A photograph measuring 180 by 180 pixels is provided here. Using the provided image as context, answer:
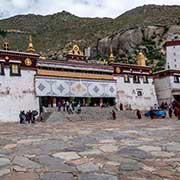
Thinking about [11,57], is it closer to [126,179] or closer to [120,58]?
[126,179]

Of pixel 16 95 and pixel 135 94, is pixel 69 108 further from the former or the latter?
pixel 135 94

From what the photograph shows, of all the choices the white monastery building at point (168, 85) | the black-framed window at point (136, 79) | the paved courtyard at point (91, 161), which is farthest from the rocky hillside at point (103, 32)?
the paved courtyard at point (91, 161)

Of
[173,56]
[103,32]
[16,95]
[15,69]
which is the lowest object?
[16,95]

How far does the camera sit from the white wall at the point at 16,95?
31.3m

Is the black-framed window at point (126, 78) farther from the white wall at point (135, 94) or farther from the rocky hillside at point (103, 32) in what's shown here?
the rocky hillside at point (103, 32)

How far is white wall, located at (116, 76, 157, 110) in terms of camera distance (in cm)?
4166

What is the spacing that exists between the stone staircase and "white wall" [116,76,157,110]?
583cm

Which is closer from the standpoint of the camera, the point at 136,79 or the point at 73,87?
the point at 73,87

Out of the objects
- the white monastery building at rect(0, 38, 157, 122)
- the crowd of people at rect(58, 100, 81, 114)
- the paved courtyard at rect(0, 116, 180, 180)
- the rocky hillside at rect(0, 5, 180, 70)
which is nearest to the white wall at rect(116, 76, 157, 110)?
the white monastery building at rect(0, 38, 157, 122)

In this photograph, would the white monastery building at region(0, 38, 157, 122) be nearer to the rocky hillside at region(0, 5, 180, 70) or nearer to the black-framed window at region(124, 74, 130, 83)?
the black-framed window at region(124, 74, 130, 83)

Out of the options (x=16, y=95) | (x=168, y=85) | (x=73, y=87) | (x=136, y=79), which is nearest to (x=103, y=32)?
(x=168, y=85)

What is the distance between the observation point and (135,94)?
141ft

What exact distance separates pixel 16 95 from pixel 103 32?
7166 cm

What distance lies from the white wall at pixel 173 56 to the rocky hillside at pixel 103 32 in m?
3.36
